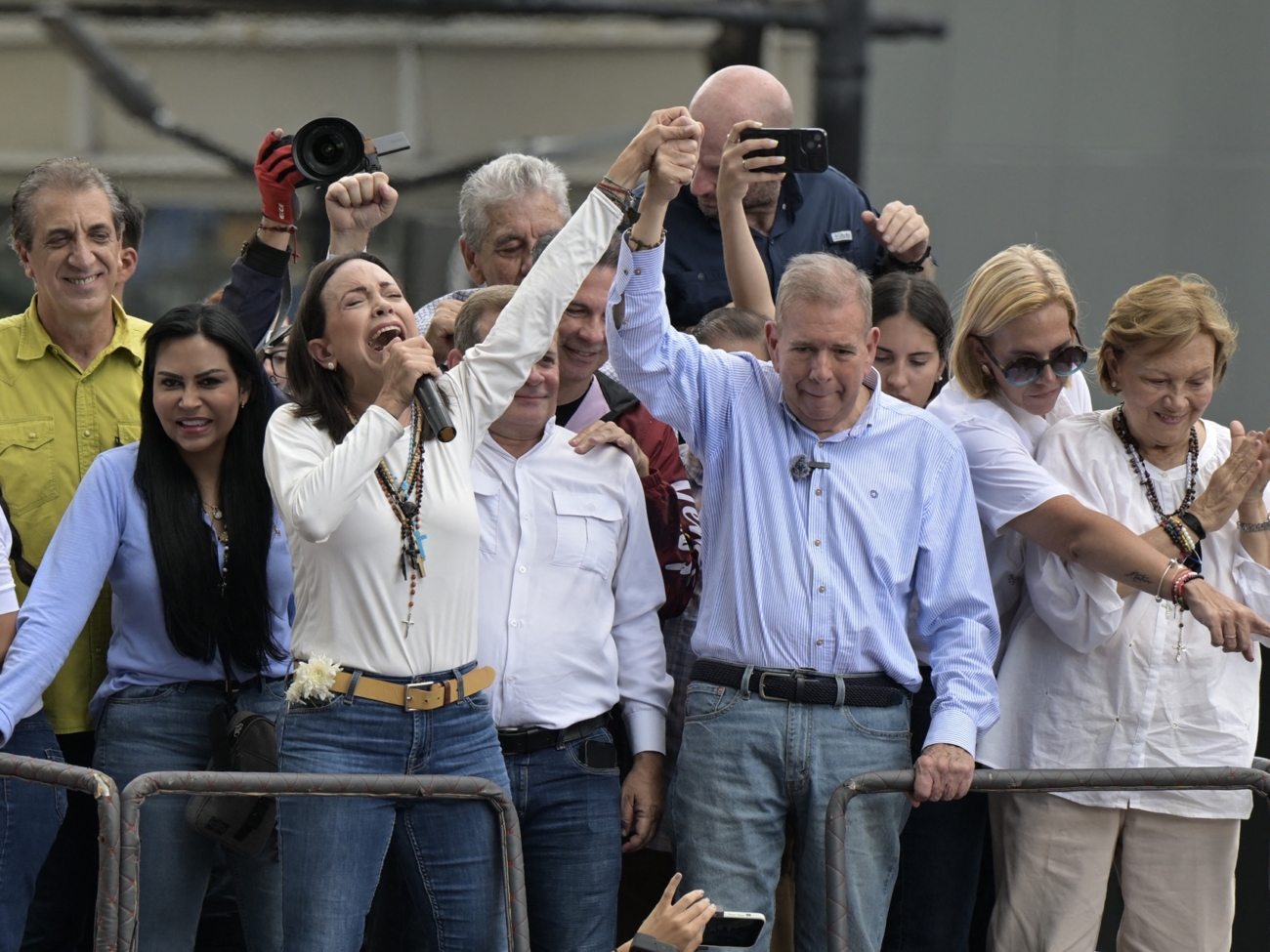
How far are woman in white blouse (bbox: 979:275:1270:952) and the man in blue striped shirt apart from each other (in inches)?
8.1

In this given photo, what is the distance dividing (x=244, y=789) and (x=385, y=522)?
0.50 metres

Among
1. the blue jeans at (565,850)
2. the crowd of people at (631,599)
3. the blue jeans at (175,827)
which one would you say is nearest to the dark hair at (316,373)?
the crowd of people at (631,599)

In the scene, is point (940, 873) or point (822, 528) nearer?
point (822, 528)

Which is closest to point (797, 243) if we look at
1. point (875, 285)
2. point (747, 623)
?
point (875, 285)

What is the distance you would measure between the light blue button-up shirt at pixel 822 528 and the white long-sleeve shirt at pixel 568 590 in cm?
18

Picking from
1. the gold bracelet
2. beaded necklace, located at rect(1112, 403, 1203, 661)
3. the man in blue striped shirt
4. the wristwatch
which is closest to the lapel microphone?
the man in blue striped shirt

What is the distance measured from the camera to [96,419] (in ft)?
11.5

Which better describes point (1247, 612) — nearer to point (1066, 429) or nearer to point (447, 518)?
point (1066, 429)

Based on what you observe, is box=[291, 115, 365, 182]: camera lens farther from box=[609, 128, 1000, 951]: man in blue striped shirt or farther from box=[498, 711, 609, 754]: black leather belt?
box=[498, 711, 609, 754]: black leather belt

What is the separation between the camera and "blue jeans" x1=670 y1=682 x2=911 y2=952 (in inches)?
114

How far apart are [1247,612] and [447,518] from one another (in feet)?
4.93

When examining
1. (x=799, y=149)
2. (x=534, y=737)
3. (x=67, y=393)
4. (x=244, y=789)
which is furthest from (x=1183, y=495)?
(x=67, y=393)

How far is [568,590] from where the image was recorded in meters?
3.11

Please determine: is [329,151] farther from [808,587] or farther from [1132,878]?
[1132,878]
